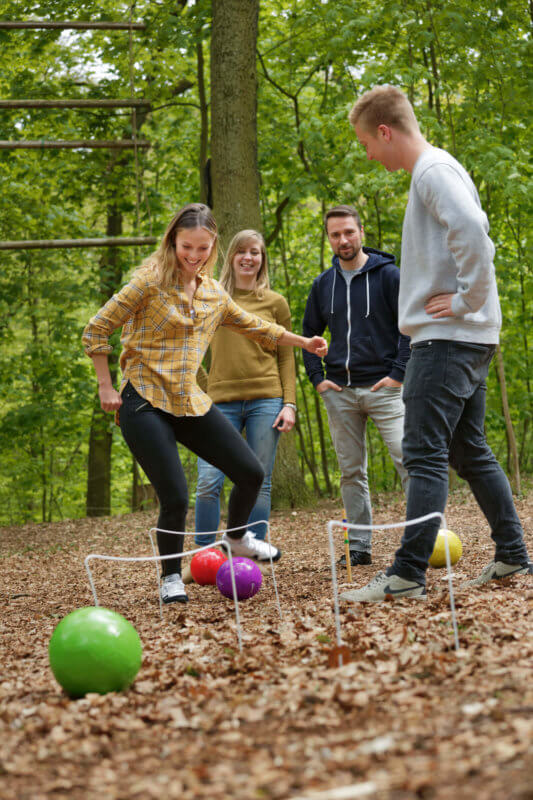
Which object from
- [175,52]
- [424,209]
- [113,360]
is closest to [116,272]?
[113,360]

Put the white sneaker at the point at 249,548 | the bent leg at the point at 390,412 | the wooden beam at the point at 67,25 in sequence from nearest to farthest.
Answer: the white sneaker at the point at 249,548 → the bent leg at the point at 390,412 → the wooden beam at the point at 67,25

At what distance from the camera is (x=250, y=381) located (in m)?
5.49

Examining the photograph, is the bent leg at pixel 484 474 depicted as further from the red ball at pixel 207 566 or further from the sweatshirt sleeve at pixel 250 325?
the red ball at pixel 207 566

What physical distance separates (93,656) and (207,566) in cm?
226

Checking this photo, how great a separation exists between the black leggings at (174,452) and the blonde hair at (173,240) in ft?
2.17

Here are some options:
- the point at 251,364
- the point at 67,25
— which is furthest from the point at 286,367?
the point at 67,25

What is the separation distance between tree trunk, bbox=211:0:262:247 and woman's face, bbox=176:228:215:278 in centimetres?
423

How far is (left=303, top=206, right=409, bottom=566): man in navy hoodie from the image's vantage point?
5.21 meters

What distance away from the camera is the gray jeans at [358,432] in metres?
5.21

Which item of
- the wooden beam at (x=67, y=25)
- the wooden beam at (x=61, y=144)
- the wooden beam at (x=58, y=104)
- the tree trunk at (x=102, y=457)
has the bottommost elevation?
the tree trunk at (x=102, y=457)

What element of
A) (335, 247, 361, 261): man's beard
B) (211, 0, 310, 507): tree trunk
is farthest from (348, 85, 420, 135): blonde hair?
(211, 0, 310, 507): tree trunk

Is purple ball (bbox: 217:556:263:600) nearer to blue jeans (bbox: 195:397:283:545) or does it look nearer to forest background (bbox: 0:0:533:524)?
blue jeans (bbox: 195:397:283:545)

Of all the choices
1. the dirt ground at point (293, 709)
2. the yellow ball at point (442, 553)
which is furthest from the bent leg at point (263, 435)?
the yellow ball at point (442, 553)

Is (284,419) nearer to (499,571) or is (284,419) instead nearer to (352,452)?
(352,452)
